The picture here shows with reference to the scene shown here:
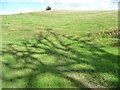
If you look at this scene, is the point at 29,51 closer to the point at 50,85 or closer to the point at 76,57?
the point at 76,57

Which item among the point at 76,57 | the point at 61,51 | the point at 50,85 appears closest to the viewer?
the point at 50,85

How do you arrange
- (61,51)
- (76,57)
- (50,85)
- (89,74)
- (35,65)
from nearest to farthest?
(50,85) < (89,74) < (35,65) < (76,57) < (61,51)

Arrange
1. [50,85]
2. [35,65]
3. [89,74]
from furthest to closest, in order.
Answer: [35,65]
[89,74]
[50,85]

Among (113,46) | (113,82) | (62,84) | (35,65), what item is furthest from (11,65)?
(113,46)

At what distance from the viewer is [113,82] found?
428 inches

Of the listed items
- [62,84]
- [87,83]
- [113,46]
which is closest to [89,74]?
[87,83]

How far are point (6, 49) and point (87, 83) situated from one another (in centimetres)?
879

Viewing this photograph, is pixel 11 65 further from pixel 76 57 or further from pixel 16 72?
pixel 76 57

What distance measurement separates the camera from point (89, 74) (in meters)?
11.9

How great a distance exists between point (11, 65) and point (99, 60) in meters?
4.58

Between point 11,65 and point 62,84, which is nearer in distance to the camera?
point 62,84

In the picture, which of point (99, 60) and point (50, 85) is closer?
point (50, 85)

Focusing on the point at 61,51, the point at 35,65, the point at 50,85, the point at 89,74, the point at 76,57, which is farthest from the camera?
the point at 61,51

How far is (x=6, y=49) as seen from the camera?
18203 millimetres
